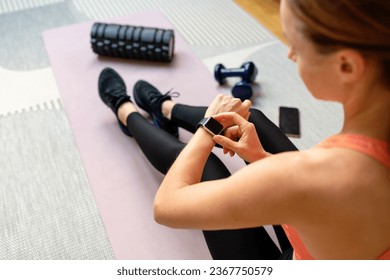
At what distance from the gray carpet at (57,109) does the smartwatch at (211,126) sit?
0.60m

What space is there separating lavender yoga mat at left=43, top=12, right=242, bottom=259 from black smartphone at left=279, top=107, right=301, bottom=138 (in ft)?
1.05

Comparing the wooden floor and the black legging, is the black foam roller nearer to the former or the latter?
the black legging

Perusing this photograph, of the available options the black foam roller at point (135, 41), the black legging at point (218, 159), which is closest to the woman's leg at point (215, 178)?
the black legging at point (218, 159)

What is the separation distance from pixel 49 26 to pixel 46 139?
98 cm

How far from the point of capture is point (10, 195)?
1522mm

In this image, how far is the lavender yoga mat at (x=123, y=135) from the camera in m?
1.36

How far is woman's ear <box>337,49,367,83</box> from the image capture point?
558mm

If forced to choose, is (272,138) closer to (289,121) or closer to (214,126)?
(214,126)

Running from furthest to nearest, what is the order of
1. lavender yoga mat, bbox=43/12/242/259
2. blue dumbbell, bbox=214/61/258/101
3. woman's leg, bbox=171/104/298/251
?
blue dumbbell, bbox=214/61/258/101 → lavender yoga mat, bbox=43/12/242/259 → woman's leg, bbox=171/104/298/251

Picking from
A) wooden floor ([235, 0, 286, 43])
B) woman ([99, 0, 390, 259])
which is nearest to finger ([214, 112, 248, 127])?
woman ([99, 0, 390, 259])

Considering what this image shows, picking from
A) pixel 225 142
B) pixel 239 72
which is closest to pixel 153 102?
pixel 239 72

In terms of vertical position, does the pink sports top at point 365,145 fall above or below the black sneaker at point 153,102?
above

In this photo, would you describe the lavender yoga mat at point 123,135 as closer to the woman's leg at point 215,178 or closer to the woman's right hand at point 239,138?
the woman's leg at point 215,178
